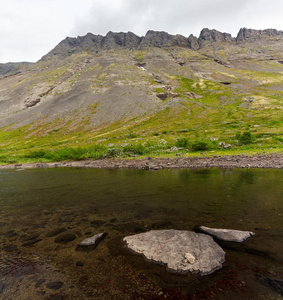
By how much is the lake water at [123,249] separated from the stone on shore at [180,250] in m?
0.38

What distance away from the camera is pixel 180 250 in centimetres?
970

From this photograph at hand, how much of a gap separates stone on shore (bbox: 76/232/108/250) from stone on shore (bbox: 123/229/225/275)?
160 centimetres

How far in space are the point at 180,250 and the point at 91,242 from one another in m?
5.11

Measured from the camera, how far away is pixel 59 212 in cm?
1766

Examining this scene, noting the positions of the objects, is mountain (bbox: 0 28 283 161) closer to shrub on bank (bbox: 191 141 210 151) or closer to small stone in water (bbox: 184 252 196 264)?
shrub on bank (bbox: 191 141 210 151)

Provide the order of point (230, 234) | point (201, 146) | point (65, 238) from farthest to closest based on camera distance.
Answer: point (201, 146)
point (65, 238)
point (230, 234)

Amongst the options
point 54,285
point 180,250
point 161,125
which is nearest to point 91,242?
point 54,285

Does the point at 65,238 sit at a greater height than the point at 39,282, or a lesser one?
lesser

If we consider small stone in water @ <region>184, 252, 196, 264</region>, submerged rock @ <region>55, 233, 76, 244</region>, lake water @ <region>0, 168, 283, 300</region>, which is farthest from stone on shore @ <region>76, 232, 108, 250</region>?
small stone in water @ <region>184, 252, 196, 264</region>

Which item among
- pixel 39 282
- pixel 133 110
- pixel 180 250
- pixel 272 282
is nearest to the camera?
pixel 272 282

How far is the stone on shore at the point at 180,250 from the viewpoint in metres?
8.59

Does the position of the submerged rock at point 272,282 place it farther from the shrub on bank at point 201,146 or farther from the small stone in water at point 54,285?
the shrub on bank at point 201,146

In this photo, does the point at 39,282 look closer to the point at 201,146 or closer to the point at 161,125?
the point at 201,146

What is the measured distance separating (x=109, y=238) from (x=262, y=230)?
9.78 metres
